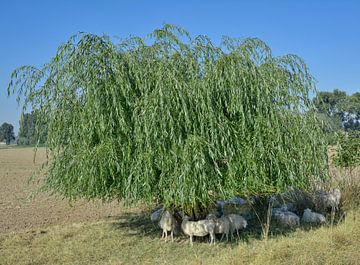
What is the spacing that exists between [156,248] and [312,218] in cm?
425

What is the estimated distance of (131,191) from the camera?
7793 millimetres

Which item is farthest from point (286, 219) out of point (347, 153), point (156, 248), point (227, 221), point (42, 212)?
point (42, 212)

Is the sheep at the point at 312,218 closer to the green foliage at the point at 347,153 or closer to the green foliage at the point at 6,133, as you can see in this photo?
the green foliage at the point at 347,153

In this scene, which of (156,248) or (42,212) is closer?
(156,248)

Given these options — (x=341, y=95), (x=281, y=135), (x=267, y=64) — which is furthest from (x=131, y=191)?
(x=341, y=95)

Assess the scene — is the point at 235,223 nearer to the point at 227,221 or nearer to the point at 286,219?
the point at 227,221

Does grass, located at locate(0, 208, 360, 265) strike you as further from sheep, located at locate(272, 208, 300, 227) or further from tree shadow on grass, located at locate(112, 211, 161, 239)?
sheep, located at locate(272, 208, 300, 227)

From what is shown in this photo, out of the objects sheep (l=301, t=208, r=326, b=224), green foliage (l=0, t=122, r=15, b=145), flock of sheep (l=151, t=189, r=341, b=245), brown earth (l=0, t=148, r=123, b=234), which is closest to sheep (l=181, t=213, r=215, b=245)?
flock of sheep (l=151, t=189, r=341, b=245)

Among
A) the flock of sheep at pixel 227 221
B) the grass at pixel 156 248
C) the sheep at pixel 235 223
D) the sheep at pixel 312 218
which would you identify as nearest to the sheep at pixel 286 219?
the flock of sheep at pixel 227 221

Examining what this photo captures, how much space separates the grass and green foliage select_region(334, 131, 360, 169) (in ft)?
7.76

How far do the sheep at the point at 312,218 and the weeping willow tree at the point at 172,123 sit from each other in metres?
1.85

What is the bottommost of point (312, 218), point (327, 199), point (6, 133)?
point (312, 218)

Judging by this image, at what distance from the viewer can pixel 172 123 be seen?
7.52 metres

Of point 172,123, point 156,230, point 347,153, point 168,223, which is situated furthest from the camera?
point 347,153
